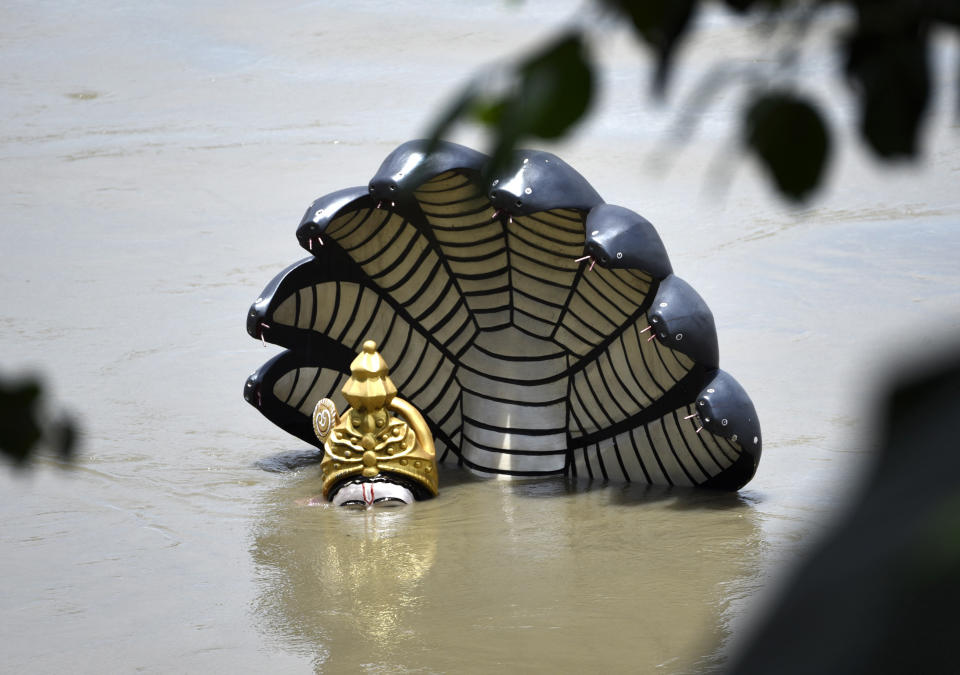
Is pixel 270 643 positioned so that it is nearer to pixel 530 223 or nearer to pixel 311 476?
pixel 311 476

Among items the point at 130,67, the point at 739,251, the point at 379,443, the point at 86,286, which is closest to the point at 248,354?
the point at 86,286

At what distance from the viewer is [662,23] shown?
2.19 ft

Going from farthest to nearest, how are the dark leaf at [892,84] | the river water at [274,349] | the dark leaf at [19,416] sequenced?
the river water at [274,349] → the dark leaf at [19,416] → the dark leaf at [892,84]

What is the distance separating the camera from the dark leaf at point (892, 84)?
62cm

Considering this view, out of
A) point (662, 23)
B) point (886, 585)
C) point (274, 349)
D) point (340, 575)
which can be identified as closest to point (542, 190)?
point (340, 575)

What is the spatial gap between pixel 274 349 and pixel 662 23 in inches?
238

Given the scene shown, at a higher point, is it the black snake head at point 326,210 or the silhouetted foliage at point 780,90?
the black snake head at point 326,210

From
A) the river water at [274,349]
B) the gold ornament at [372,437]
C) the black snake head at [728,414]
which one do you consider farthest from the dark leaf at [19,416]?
the gold ornament at [372,437]

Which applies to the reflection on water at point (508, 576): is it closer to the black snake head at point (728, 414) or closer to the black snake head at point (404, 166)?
the black snake head at point (728, 414)

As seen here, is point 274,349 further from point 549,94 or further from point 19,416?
point 549,94

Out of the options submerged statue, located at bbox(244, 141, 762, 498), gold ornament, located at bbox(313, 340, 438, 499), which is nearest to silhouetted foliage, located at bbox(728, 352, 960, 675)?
submerged statue, located at bbox(244, 141, 762, 498)

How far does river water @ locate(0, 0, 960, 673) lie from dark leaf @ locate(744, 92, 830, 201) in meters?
0.02

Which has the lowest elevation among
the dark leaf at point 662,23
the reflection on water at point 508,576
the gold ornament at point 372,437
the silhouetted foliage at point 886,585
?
the reflection on water at point 508,576

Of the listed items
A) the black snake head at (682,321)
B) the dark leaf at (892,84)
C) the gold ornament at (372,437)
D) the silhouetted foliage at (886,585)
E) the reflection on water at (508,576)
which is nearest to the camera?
the silhouetted foliage at (886,585)
